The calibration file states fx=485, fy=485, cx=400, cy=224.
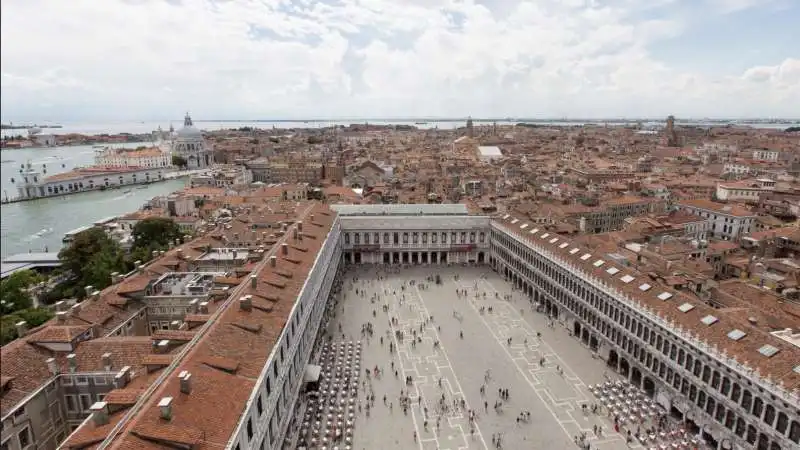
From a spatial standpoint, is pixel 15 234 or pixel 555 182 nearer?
pixel 15 234

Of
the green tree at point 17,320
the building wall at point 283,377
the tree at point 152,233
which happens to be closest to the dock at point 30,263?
the tree at point 152,233

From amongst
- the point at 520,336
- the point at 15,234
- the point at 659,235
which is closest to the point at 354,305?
the point at 520,336

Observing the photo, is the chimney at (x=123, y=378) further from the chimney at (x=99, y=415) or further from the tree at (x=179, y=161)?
the tree at (x=179, y=161)

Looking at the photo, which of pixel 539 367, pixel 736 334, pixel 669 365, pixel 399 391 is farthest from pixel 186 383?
pixel 736 334

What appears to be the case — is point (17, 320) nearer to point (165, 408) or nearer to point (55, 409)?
point (55, 409)

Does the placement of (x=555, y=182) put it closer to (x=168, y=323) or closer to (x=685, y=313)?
(x=685, y=313)

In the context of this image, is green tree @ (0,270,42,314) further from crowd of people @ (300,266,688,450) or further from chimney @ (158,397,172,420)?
chimney @ (158,397,172,420)
